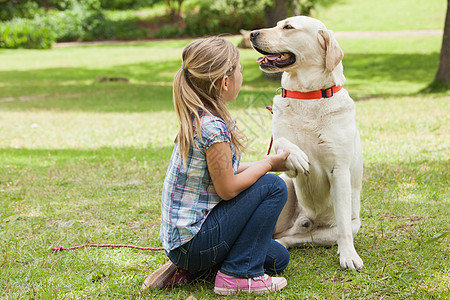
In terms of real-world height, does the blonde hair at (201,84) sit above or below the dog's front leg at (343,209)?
above

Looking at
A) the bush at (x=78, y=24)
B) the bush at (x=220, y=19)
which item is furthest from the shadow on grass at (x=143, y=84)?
the bush at (x=78, y=24)

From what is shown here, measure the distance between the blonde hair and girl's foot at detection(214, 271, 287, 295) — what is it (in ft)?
2.50

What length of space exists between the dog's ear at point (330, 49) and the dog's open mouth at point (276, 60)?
223mm

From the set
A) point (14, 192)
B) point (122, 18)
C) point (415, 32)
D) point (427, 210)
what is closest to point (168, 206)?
point (427, 210)

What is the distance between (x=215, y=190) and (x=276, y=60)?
1.07m

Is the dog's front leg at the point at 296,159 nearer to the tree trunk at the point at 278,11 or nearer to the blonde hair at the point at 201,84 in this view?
the blonde hair at the point at 201,84

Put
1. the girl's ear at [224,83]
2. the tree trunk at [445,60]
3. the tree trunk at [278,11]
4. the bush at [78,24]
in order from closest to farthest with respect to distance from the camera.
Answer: the girl's ear at [224,83]
the tree trunk at [445,60]
the tree trunk at [278,11]
the bush at [78,24]

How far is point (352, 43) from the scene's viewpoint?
23.4 metres

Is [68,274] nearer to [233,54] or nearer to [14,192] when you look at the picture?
[233,54]

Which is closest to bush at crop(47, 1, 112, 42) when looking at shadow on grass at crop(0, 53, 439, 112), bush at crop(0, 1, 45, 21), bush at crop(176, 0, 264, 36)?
bush at crop(0, 1, 45, 21)

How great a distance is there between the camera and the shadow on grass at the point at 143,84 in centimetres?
1263

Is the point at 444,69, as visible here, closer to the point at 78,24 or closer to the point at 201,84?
the point at 201,84

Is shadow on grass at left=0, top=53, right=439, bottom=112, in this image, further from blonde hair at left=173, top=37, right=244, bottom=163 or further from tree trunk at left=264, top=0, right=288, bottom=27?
blonde hair at left=173, top=37, right=244, bottom=163

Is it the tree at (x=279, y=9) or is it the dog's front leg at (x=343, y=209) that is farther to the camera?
the tree at (x=279, y=9)
